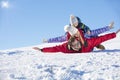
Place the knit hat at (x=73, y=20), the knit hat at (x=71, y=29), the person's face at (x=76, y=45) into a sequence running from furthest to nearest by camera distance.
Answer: the knit hat at (x=73, y=20) → the person's face at (x=76, y=45) → the knit hat at (x=71, y=29)

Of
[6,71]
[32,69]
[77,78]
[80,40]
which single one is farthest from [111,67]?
[80,40]

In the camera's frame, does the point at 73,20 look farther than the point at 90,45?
Yes

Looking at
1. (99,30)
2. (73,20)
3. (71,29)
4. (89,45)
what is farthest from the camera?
(99,30)

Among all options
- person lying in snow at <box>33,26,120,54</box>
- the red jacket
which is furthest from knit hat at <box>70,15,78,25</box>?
the red jacket

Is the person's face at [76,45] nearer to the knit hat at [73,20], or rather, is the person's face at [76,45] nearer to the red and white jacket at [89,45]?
the red and white jacket at [89,45]

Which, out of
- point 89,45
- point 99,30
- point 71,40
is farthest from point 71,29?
point 99,30

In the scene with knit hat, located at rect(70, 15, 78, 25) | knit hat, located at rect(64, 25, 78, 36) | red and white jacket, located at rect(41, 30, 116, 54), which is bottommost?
red and white jacket, located at rect(41, 30, 116, 54)

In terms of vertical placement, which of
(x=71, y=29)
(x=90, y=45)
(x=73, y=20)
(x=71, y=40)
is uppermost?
(x=73, y=20)

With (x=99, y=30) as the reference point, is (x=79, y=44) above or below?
below

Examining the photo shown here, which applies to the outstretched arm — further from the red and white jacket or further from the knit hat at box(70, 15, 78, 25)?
the knit hat at box(70, 15, 78, 25)

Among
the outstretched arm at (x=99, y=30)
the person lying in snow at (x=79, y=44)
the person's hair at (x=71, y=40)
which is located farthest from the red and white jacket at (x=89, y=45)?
the outstretched arm at (x=99, y=30)

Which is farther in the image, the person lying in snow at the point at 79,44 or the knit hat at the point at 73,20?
the knit hat at the point at 73,20

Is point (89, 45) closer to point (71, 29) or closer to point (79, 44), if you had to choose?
point (79, 44)

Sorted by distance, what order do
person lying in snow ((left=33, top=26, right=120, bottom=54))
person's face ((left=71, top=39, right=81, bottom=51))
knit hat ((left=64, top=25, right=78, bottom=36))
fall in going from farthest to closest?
1. person's face ((left=71, top=39, right=81, bottom=51))
2. person lying in snow ((left=33, top=26, right=120, bottom=54))
3. knit hat ((left=64, top=25, right=78, bottom=36))
